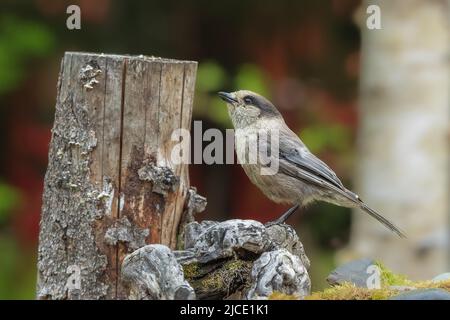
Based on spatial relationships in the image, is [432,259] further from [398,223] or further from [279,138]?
[279,138]

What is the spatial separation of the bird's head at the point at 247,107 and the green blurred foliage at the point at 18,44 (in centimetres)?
405

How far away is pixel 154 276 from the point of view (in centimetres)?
439

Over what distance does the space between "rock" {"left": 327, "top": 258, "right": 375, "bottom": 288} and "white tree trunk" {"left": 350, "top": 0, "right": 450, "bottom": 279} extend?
10.9 feet

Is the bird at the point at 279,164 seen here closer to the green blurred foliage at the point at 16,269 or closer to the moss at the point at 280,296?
the moss at the point at 280,296

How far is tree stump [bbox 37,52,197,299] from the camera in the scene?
483 cm

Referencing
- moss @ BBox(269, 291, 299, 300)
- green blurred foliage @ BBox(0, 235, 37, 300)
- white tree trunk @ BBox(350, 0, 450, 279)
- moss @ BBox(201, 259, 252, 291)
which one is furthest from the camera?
green blurred foliage @ BBox(0, 235, 37, 300)

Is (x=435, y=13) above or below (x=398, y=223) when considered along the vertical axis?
above

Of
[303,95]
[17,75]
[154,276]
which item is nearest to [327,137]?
[303,95]

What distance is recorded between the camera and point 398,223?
855 centimetres

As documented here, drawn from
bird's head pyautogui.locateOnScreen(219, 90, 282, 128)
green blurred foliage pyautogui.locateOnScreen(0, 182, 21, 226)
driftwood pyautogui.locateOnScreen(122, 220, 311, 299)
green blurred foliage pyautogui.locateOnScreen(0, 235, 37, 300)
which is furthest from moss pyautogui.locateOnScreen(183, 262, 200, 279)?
green blurred foliage pyautogui.locateOnScreen(0, 235, 37, 300)

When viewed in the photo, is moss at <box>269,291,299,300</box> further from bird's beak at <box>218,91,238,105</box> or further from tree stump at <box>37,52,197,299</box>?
bird's beak at <box>218,91,238,105</box>

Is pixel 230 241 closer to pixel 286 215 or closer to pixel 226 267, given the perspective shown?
pixel 226 267
